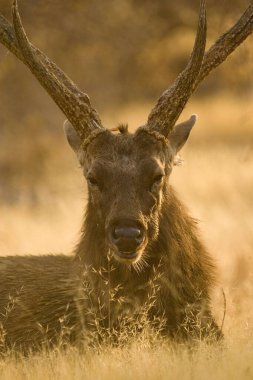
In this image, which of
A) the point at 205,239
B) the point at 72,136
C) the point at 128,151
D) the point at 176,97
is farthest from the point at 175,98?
the point at 205,239

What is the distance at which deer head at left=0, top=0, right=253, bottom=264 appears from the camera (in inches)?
341

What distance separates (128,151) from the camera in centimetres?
911

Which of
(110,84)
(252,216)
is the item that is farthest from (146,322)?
(110,84)

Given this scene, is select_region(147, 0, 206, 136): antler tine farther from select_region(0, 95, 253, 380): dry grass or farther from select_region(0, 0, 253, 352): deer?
select_region(0, 95, 253, 380): dry grass

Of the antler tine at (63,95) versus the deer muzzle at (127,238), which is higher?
the antler tine at (63,95)

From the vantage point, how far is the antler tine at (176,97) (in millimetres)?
9164

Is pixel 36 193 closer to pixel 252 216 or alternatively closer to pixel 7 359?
pixel 252 216

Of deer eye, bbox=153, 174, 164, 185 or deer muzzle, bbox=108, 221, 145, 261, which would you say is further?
deer eye, bbox=153, 174, 164, 185

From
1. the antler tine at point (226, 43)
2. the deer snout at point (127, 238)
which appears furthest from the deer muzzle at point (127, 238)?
the antler tine at point (226, 43)

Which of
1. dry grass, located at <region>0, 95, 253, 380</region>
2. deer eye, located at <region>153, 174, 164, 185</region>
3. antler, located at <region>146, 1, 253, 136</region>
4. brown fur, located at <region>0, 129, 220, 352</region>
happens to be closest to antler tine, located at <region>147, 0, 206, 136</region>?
antler, located at <region>146, 1, 253, 136</region>

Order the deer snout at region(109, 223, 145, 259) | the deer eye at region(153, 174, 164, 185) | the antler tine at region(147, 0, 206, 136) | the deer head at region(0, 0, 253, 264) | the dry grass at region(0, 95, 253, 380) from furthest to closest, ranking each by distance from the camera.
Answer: the antler tine at region(147, 0, 206, 136)
the deer eye at region(153, 174, 164, 185)
the deer head at region(0, 0, 253, 264)
the deer snout at region(109, 223, 145, 259)
the dry grass at region(0, 95, 253, 380)

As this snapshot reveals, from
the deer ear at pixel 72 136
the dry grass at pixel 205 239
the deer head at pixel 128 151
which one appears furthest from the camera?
the deer ear at pixel 72 136

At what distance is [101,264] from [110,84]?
22.8 m

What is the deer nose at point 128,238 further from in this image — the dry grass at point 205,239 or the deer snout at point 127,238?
the dry grass at point 205,239
